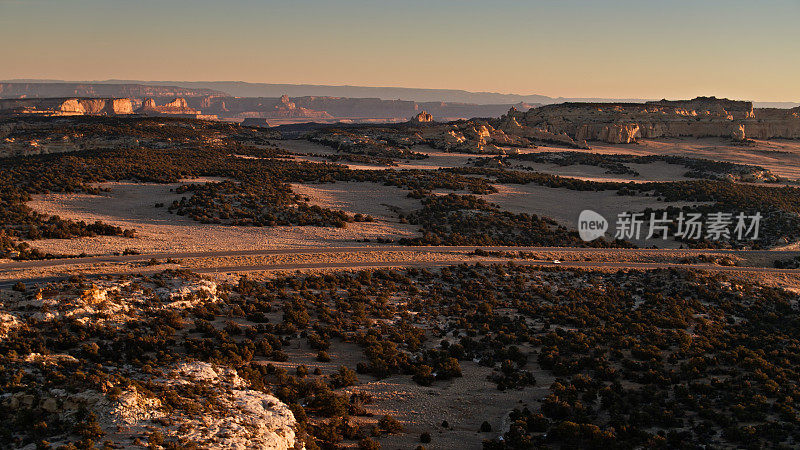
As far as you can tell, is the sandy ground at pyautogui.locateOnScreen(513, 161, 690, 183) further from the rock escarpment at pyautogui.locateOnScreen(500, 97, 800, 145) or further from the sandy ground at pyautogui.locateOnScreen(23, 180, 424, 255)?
the sandy ground at pyautogui.locateOnScreen(23, 180, 424, 255)

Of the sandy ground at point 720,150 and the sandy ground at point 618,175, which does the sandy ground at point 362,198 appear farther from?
the sandy ground at point 720,150

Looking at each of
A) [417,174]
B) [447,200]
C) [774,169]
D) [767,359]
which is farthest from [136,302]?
[774,169]

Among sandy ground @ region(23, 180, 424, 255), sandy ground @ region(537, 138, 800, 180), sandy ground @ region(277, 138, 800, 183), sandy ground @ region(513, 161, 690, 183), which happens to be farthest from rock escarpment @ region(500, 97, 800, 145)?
→ sandy ground @ region(23, 180, 424, 255)

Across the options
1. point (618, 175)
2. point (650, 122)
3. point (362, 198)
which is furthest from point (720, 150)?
point (362, 198)

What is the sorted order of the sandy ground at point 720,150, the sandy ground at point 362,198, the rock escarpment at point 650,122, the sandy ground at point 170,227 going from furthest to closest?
the rock escarpment at point 650,122 < the sandy ground at point 720,150 < the sandy ground at point 362,198 < the sandy ground at point 170,227

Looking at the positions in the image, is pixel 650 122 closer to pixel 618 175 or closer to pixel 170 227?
pixel 618 175

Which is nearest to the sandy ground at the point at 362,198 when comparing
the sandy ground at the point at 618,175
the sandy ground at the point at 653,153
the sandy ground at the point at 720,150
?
the sandy ground at the point at 653,153
